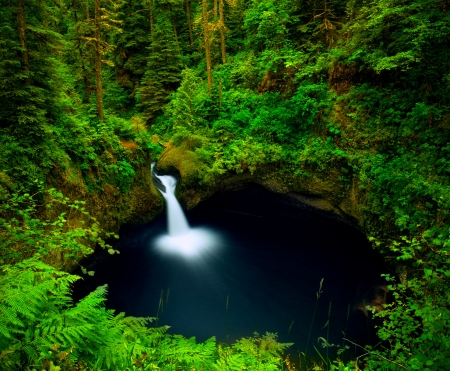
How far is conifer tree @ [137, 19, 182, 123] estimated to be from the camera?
22984mm

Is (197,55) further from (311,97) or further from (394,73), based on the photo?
(394,73)

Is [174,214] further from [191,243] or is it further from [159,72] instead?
[159,72]

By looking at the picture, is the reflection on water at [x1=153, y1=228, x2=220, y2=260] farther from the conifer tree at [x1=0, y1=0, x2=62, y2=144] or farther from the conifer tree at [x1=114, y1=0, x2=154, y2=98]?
the conifer tree at [x1=114, y1=0, x2=154, y2=98]

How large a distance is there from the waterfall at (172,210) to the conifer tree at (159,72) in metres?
10.0

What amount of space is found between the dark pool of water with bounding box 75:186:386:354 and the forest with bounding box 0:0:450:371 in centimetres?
102

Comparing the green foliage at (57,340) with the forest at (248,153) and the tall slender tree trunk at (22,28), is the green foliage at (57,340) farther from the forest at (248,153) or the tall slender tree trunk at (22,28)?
the tall slender tree trunk at (22,28)

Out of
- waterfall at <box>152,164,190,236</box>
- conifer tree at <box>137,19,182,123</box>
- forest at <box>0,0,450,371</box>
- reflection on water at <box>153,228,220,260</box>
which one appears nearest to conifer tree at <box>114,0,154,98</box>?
conifer tree at <box>137,19,182,123</box>

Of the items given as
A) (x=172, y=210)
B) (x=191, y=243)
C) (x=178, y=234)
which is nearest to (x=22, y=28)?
(x=172, y=210)

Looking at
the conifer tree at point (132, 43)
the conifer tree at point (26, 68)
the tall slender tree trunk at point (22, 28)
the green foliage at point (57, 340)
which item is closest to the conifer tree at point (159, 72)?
the conifer tree at point (132, 43)

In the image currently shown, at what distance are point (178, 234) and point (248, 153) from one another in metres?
5.87

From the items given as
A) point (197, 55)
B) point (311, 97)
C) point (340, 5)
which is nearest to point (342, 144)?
point (311, 97)

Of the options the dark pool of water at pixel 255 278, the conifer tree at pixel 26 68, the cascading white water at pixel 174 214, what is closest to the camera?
the conifer tree at pixel 26 68

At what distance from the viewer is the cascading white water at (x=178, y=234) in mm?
13062

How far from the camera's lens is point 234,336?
8.29 meters
